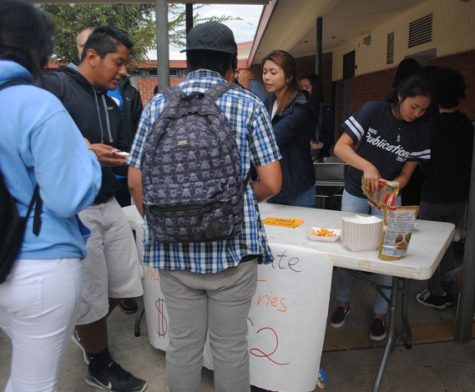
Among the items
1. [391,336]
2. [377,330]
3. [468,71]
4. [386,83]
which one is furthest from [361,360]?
[386,83]

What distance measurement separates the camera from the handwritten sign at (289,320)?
192 centimetres

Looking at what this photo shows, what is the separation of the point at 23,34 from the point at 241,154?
28.5 inches

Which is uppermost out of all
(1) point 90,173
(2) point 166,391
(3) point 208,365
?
(1) point 90,173

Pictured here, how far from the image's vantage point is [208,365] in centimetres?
222

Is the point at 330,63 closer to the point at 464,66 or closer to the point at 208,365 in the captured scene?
the point at 464,66

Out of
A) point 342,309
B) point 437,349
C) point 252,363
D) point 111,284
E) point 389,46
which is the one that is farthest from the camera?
point 389,46

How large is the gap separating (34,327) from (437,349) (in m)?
2.23

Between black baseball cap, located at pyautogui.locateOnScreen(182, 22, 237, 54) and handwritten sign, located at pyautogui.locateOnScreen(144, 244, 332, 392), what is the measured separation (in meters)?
0.92

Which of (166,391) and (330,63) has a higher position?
(330,63)

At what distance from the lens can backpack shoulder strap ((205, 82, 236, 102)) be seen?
4.67ft

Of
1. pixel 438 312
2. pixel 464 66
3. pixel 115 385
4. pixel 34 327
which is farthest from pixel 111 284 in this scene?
pixel 464 66

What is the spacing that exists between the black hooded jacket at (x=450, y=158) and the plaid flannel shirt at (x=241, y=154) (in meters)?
1.87

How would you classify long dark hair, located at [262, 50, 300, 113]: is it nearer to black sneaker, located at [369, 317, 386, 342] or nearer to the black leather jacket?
the black leather jacket

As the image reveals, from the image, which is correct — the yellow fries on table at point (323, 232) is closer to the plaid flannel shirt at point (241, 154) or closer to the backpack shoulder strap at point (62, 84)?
the plaid flannel shirt at point (241, 154)
